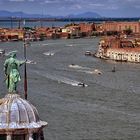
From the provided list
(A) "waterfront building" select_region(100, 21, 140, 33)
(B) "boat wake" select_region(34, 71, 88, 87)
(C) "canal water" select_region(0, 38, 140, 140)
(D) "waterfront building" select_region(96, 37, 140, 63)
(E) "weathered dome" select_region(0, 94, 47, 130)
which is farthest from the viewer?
(A) "waterfront building" select_region(100, 21, 140, 33)

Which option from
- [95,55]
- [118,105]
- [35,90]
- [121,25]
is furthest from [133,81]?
[121,25]

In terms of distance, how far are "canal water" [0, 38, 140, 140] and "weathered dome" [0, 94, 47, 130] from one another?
6967 mm

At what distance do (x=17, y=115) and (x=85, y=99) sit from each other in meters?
11.7

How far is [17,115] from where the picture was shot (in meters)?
2.14

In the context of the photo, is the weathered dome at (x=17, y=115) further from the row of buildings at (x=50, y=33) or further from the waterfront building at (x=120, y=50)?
the row of buildings at (x=50, y=33)

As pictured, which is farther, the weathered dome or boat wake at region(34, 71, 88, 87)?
boat wake at region(34, 71, 88, 87)

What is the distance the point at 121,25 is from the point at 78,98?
37783 mm

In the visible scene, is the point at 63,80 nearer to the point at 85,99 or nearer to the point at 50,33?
the point at 85,99

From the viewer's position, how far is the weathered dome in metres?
2.13

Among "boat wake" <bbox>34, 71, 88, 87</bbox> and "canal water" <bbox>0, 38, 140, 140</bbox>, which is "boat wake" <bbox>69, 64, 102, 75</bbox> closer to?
"canal water" <bbox>0, 38, 140, 140</bbox>

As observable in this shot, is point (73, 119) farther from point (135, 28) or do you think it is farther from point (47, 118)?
point (135, 28)

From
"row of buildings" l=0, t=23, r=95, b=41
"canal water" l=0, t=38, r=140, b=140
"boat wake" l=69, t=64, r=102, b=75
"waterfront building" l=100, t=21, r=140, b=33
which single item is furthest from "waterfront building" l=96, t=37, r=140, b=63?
"waterfront building" l=100, t=21, r=140, b=33

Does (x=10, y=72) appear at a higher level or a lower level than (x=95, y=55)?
higher

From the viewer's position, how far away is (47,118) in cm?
1089
